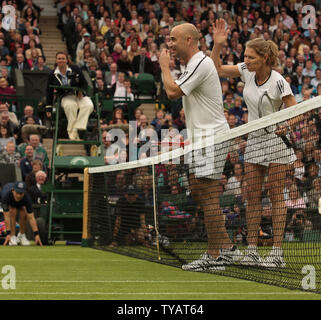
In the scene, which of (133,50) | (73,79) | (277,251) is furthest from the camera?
(133,50)

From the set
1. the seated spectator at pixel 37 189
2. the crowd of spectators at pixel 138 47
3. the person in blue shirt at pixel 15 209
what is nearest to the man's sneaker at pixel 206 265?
the person in blue shirt at pixel 15 209

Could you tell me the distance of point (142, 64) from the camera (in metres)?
23.2

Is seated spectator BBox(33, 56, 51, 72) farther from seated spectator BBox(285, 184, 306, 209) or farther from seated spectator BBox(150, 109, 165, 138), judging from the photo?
seated spectator BBox(285, 184, 306, 209)

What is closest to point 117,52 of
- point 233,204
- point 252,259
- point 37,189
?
point 37,189

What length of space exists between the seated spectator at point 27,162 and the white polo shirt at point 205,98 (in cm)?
944

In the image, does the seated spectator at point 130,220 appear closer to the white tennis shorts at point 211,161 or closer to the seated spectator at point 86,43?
the white tennis shorts at point 211,161

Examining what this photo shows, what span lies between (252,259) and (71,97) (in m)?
7.99

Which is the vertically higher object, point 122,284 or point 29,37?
point 29,37

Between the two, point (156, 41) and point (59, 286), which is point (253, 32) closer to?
point (156, 41)

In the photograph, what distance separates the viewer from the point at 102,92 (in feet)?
69.7

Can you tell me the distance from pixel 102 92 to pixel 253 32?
8370 millimetres

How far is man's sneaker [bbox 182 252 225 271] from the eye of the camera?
782 cm

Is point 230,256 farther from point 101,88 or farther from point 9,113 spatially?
point 101,88

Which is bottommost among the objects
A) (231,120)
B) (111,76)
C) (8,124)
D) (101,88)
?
(8,124)
